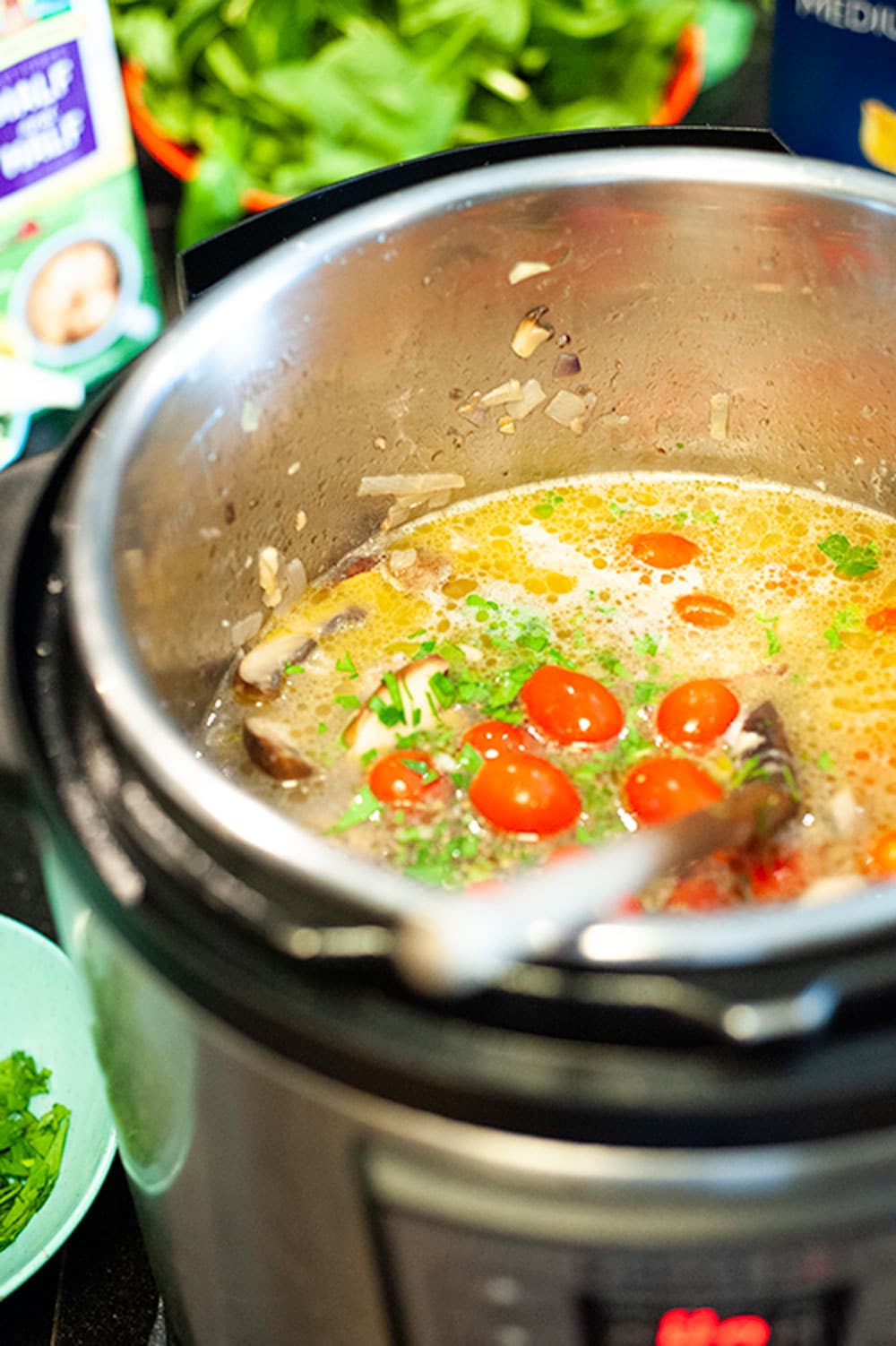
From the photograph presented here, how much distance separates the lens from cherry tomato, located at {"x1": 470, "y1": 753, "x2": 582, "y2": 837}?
1.20 metres

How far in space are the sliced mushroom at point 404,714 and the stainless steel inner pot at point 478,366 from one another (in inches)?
5.9

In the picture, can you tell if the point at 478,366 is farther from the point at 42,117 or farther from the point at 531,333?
the point at 42,117

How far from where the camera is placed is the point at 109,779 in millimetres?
795

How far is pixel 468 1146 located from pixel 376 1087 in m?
0.05

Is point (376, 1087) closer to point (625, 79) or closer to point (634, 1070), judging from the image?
point (634, 1070)

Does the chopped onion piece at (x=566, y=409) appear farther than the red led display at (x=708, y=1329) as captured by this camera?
Yes

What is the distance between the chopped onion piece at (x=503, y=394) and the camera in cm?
146

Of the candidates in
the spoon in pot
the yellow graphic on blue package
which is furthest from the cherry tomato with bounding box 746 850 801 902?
the yellow graphic on blue package

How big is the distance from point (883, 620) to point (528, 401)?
16.9 inches

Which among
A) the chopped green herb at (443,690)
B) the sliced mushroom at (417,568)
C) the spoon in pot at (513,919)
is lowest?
the sliced mushroom at (417,568)

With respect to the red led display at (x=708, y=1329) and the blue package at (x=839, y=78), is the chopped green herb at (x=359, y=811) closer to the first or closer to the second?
the red led display at (x=708, y=1329)

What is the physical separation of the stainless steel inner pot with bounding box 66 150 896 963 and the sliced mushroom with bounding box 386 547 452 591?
0.05 metres

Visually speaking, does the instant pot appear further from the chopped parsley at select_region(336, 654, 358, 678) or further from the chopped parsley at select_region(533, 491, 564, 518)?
the chopped parsley at select_region(533, 491, 564, 518)

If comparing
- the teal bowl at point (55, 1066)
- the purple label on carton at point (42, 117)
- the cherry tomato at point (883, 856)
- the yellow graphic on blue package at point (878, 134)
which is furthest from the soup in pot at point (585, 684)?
the purple label on carton at point (42, 117)
